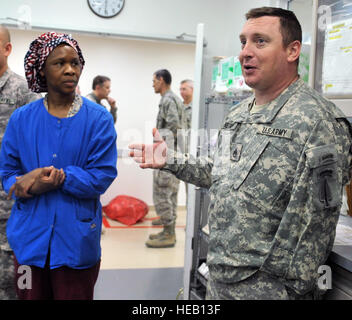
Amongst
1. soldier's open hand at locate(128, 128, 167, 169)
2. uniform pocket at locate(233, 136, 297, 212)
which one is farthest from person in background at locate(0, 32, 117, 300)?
uniform pocket at locate(233, 136, 297, 212)

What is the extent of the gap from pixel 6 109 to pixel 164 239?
226 cm

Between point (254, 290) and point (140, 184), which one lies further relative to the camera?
point (140, 184)

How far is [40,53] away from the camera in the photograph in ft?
4.85

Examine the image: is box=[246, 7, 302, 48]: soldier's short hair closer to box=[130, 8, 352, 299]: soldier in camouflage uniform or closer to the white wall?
box=[130, 8, 352, 299]: soldier in camouflage uniform

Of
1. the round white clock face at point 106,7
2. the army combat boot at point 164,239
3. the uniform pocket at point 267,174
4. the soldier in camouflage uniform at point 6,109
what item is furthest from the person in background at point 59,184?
the army combat boot at point 164,239

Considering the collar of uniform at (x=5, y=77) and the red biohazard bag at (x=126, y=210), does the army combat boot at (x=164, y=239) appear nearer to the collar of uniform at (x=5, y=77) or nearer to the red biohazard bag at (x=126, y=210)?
the red biohazard bag at (x=126, y=210)

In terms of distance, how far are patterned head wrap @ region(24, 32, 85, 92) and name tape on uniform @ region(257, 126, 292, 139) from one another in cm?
79

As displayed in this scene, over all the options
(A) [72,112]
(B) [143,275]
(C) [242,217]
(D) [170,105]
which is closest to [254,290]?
(C) [242,217]

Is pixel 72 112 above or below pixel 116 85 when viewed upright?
below

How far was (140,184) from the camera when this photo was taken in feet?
15.9

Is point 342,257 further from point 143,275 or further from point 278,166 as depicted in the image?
point 143,275

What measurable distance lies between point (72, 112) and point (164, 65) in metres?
3.40

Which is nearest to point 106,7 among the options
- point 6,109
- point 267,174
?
point 6,109

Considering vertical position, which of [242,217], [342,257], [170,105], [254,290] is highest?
[170,105]
